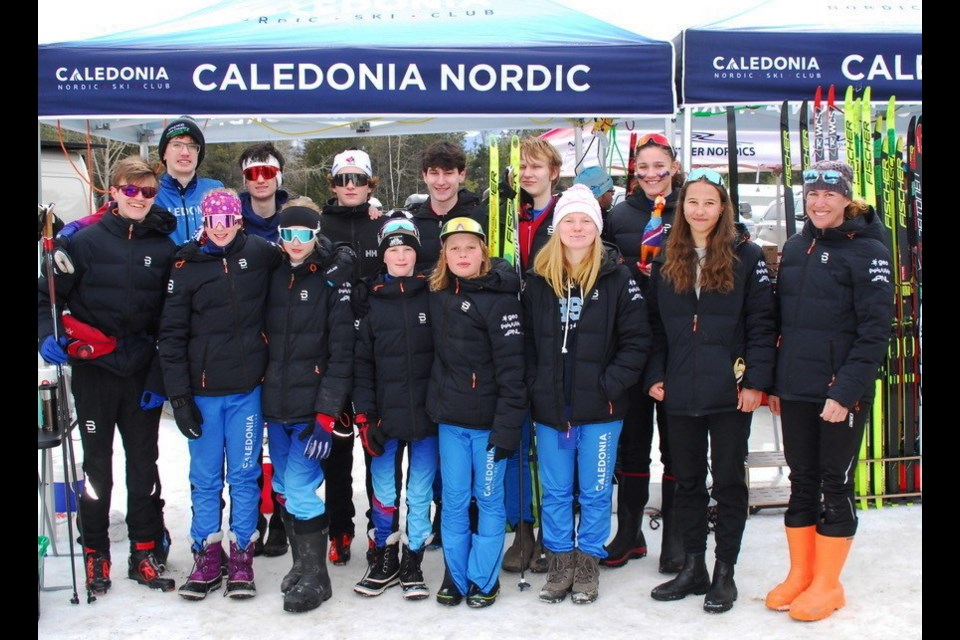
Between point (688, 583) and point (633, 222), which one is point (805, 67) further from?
point (688, 583)

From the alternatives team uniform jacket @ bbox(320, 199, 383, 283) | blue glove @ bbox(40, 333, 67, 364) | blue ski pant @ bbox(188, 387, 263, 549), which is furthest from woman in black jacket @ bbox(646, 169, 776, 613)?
blue glove @ bbox(40, 333, 67, 364)

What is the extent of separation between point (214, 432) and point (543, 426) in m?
1.42

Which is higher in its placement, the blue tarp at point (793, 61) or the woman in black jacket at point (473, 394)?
the blue tarp at point (793, 61)

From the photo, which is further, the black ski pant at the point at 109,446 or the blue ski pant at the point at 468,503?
the black ski pant at the point at 109,446

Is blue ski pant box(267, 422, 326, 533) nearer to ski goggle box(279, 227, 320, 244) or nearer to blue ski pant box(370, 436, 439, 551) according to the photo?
blue ski pant box(370, 436, 439, 551)

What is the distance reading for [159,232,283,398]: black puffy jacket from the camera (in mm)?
3830

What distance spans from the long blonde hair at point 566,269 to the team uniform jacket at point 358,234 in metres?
0.93

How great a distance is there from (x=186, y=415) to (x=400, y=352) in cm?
94

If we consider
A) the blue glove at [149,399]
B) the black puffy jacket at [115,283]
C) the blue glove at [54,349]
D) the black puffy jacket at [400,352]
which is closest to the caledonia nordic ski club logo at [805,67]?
the black puffy jacket at [400,352]

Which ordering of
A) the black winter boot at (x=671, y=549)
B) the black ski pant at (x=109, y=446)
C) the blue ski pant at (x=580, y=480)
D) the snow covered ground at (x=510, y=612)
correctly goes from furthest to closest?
the black winter boot at (x=671, y=549), the black ski pant at (x=109, y=446), the blue ski pant at (x=580, y=480), the snow covered ground at (x=510, y=612)

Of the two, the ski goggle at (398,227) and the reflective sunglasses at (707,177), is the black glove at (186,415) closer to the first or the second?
the ski goggle at (398,227)

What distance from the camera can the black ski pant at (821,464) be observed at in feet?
11.6

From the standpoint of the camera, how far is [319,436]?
3832mm

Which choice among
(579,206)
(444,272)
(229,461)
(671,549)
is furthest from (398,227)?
(671,549)
